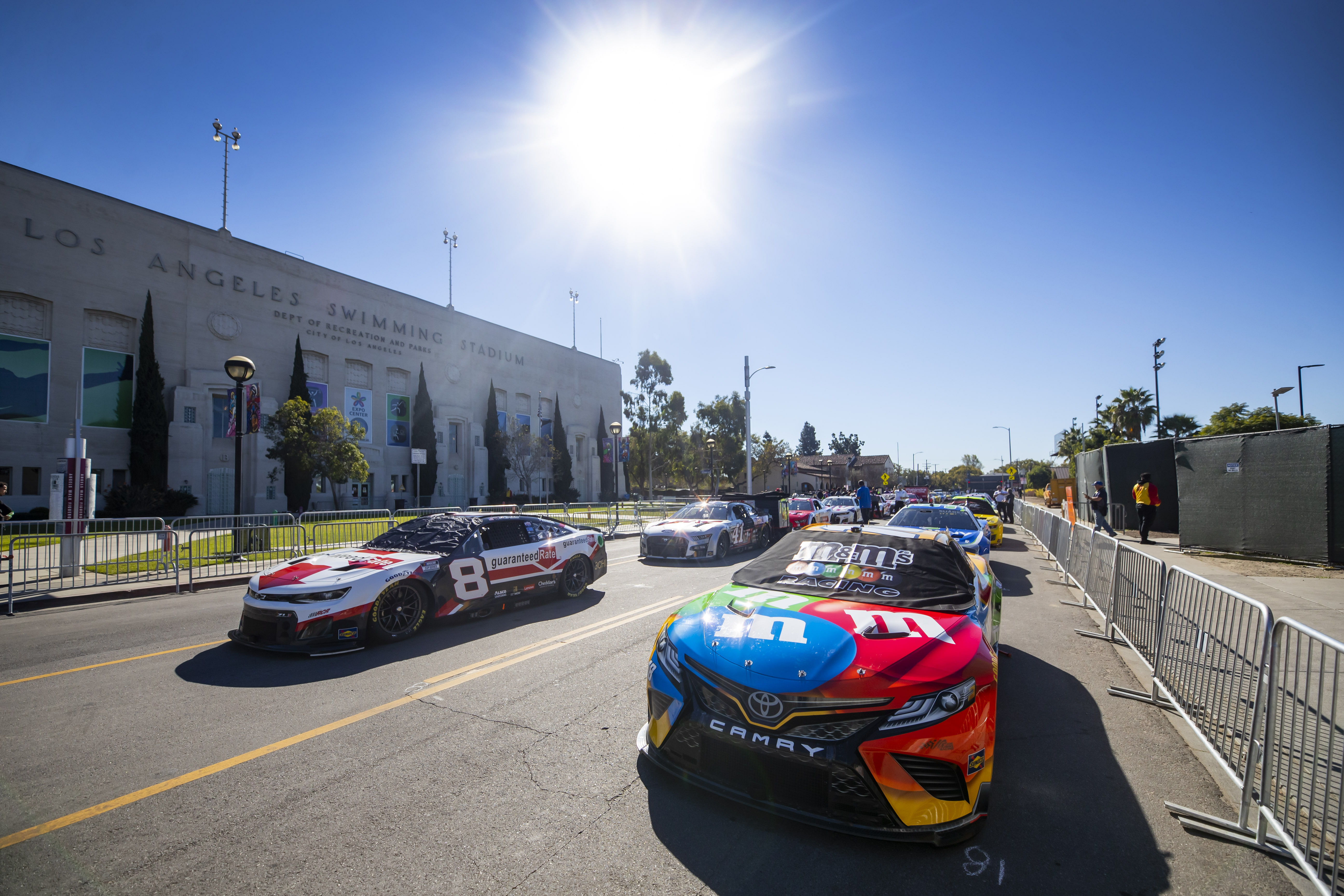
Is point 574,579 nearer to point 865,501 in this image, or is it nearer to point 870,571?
point 870,571

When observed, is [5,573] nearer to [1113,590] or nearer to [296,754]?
[296,754]

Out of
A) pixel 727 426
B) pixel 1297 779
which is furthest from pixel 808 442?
pixel 1297 779

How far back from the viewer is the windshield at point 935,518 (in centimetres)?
1162

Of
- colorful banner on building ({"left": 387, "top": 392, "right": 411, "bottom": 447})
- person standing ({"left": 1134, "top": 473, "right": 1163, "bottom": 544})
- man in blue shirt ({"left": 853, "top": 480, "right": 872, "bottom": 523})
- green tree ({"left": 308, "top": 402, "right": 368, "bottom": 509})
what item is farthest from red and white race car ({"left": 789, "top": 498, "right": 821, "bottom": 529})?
colorful banner on building ({"left": 387, "top": 392, "right": 411, "bottom": 447})

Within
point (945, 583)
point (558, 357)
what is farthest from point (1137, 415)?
point (945, 583)

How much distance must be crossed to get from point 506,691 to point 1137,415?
5364 cm

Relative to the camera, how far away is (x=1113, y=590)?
7.06 metres

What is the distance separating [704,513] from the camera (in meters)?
14.4

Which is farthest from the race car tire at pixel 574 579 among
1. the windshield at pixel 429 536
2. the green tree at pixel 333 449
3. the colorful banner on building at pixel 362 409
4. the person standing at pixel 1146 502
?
the colorful banner on building at pixel 362 409

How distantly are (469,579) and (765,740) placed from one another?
5.27 metres

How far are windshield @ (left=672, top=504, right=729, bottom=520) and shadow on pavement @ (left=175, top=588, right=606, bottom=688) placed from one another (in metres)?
7.14

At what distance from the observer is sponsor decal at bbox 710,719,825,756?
9.20 feet

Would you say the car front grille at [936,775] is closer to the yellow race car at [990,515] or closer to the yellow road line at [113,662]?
the yellow road line at [113,662]

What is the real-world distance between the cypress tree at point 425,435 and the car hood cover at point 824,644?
138ft
